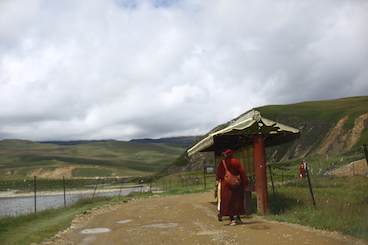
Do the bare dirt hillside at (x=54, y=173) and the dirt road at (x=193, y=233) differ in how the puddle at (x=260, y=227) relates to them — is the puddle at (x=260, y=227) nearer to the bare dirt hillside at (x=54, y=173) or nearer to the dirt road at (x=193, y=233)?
the dirt road at (x=193, y=233)

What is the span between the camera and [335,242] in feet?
22.5

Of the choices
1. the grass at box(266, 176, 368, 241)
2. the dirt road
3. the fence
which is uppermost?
the grass at box(266, 176, 368, 241)

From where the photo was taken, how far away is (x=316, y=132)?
71062 millimetres

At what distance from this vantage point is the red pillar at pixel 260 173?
11430 mm

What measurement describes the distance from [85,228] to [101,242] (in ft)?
10.9

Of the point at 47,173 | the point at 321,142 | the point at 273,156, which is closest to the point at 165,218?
the point at 321,142

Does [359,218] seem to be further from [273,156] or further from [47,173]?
[47,173]

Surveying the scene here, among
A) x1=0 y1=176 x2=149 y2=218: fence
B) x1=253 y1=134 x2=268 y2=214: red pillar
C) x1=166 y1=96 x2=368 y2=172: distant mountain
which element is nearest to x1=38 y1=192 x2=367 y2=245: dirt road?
x1=253 y1=134 x2=268 y2=214: red pillar

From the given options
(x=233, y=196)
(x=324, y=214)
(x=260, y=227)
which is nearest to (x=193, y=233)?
(x=260, y=227)

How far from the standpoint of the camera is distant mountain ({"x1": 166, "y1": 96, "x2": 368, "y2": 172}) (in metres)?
57.8

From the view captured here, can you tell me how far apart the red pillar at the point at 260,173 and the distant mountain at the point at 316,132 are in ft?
112

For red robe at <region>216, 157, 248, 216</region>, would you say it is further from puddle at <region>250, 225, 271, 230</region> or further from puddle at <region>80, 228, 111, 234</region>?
puddle at <region>80, 228, 111, 234</region>

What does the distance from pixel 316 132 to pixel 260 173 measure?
64.9 m

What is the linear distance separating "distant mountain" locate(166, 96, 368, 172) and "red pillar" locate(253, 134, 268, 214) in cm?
3410
